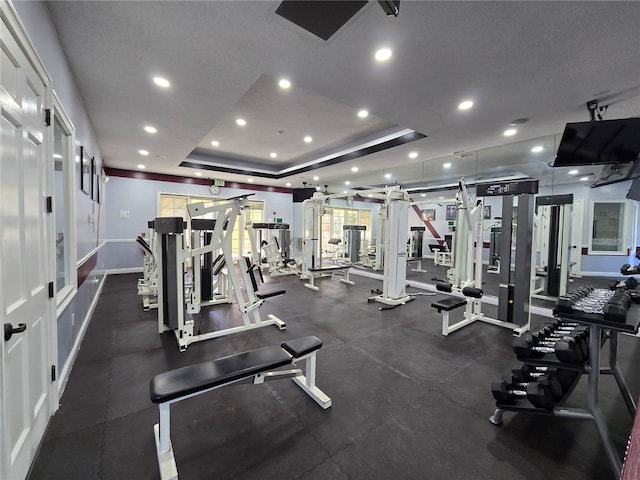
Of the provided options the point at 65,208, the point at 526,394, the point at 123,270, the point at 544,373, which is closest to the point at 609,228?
the point at 544,373

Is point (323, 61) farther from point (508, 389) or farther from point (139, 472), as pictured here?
point (139, 472)

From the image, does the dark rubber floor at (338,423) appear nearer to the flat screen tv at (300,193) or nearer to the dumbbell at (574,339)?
the dumbbell at (574,339)

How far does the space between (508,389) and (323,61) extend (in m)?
2.88

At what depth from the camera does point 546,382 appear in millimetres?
1784

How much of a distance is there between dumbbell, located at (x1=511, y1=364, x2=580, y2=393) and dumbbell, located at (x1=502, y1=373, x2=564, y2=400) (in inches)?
0.5

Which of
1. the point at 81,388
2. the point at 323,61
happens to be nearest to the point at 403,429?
the point at 81,388

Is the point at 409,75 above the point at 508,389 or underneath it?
above

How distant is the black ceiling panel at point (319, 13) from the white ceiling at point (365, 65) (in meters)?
0.07

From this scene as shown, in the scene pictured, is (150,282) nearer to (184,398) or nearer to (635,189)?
(184,398)

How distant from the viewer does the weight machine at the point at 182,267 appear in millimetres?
3002

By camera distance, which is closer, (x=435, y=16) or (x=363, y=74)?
(x=435, y=16)

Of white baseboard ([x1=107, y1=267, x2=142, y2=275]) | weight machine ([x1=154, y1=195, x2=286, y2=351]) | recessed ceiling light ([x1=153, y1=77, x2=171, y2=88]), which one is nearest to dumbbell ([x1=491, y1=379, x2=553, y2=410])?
weight machine ([x1=154, y1=195, x2=286, y2=351])

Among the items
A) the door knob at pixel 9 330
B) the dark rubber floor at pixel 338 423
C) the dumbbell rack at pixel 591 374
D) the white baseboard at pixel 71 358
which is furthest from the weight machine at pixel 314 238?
the door knob at pixel 9 330

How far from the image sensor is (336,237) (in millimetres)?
9680
